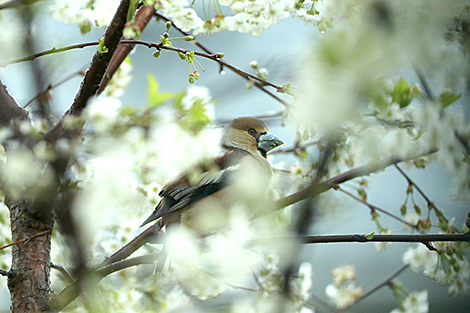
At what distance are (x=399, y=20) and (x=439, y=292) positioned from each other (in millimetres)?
1631

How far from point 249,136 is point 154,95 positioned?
→ 963 mm

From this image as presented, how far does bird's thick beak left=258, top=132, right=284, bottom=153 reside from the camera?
5.33 feet

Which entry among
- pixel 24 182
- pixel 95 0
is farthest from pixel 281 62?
pixel 24 182

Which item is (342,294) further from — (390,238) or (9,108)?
(9,108)

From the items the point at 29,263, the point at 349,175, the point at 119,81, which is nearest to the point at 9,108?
the point at 29,263

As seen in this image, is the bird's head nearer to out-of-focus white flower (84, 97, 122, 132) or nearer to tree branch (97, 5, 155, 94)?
tree branch (97, 5, 155, 94)

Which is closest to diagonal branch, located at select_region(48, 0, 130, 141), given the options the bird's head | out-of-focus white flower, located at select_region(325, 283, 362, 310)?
the bird's head

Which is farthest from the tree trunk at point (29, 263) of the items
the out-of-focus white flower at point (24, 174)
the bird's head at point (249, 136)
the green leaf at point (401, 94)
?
the bird's head at point (249, 136)

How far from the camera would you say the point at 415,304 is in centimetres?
131

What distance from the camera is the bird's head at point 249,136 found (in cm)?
165

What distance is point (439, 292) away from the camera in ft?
5.42

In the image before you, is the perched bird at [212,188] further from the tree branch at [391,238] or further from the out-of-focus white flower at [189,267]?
the tree branch at [391,238]

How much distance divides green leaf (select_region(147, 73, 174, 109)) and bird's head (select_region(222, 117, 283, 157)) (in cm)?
84

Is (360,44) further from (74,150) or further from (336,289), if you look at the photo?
(336,289)
